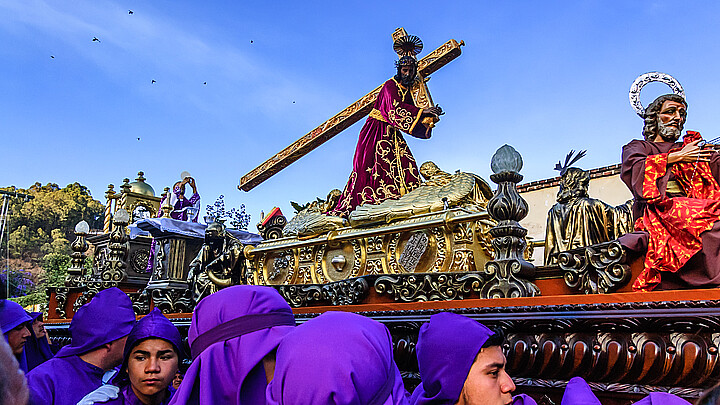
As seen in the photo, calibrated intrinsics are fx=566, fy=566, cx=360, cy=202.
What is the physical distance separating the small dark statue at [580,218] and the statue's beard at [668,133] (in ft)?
2.65

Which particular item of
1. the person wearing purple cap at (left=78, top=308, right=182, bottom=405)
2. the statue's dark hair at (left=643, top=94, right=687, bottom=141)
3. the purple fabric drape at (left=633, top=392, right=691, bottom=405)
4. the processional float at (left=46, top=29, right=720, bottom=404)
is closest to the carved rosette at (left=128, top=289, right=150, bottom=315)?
the processional float at (left=46, top=29, right=720, bottom=404)

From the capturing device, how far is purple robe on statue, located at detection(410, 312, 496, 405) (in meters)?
1.80

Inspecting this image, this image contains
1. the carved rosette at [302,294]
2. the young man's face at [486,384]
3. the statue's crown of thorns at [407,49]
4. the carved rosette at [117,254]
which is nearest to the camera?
the young man's face at [486,384]

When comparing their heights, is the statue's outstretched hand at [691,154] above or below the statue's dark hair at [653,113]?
below

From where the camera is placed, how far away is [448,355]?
182cm

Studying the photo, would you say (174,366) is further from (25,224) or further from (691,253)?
(25,224)

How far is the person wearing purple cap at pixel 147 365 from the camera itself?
7.93 feet

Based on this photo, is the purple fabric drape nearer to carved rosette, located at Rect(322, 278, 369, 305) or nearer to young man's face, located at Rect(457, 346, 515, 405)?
young man's face, located at Rect(457, 346, 515, 405)

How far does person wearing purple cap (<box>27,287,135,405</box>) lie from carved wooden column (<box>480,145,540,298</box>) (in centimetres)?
194

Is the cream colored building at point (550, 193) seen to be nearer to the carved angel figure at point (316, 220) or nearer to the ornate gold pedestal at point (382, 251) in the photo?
the carved angel figure at point (316, 220)

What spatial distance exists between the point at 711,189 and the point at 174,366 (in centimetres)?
283

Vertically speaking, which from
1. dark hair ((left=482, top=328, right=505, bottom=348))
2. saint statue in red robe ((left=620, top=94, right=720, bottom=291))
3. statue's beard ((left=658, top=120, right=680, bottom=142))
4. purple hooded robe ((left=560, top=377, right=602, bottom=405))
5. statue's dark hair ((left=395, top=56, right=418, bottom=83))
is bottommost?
purple hooded robe ((left=560, top=377, right=602, bottom=405))

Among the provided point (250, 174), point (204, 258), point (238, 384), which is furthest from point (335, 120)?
point (238, 384)

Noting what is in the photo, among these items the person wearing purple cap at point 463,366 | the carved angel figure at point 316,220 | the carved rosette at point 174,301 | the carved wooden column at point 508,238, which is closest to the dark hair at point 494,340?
the person wearing purple cap at point 463,366
